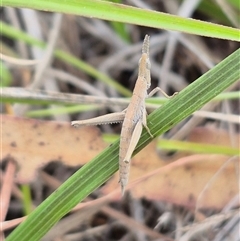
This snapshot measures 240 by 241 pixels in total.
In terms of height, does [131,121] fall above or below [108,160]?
above

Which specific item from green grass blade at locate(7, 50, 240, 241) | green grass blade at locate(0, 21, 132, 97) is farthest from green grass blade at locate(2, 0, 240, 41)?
green grass blade at locate(0, 21, 132, 97)

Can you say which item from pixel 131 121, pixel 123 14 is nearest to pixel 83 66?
pixel 131 121

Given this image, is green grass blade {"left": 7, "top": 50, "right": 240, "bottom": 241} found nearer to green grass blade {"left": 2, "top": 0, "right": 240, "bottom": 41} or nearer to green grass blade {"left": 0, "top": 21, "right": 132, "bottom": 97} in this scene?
green grass blade {"left": 2, "top": 0, "right": 240, "bottom": 41}

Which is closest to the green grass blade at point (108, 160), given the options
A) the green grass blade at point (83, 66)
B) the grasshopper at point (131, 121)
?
the grasshopper at point (131, 121)

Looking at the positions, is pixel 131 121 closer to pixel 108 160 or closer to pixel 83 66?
pixel 108 160

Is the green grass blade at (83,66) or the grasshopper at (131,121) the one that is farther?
the green grass blade at (83,66)

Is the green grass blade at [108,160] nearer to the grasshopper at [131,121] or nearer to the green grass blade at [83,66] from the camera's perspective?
the grasshopper at [131,121]
